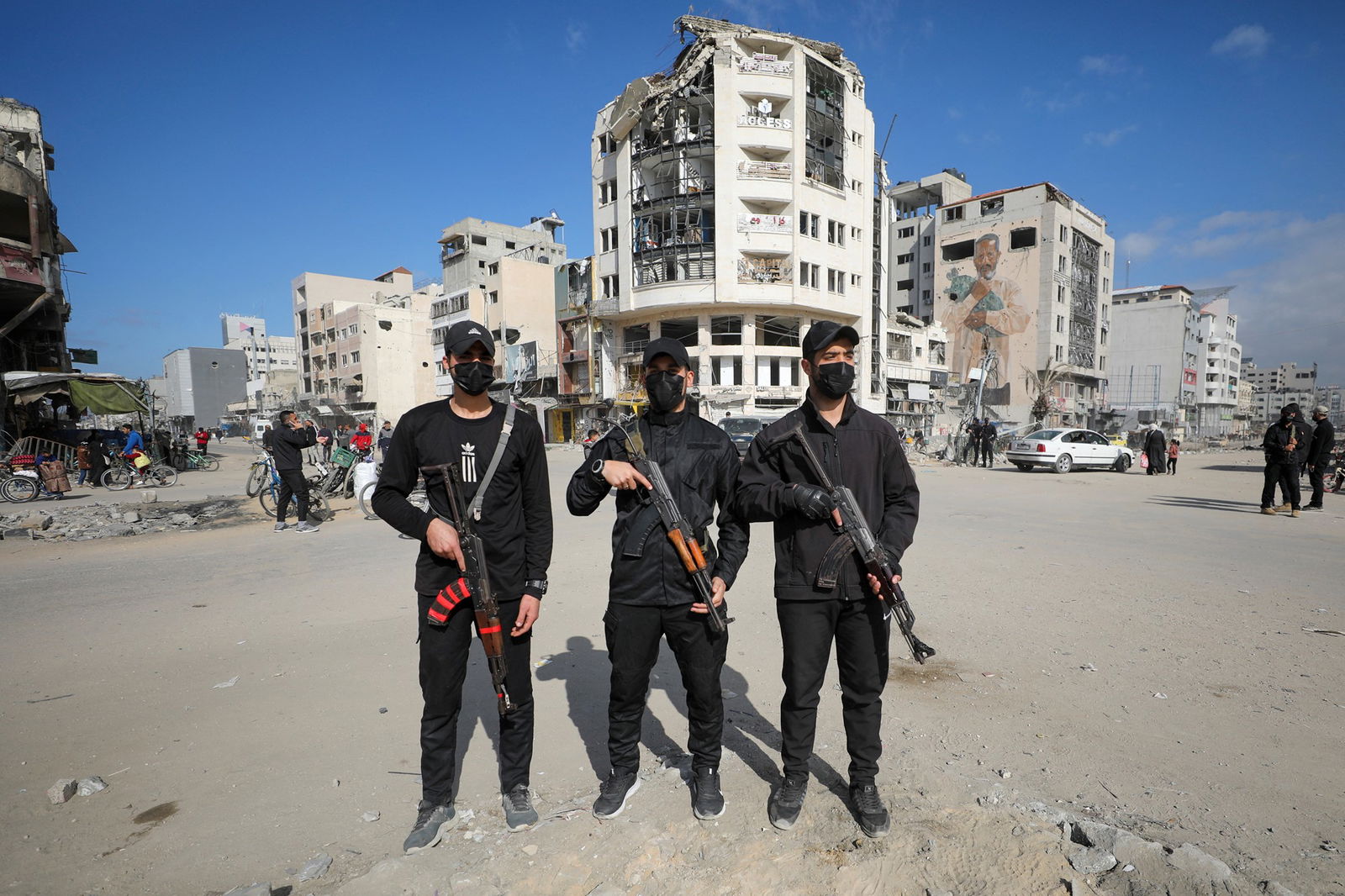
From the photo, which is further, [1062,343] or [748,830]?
[1062,343]

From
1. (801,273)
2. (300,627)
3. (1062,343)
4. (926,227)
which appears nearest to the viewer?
(300,627)

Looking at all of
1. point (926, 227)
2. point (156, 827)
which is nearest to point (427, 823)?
point (156, 827)

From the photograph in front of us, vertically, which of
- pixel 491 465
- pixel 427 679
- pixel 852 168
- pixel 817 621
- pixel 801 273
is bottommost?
pixel 427 679

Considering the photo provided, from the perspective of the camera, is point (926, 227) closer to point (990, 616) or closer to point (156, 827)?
point (990, 616)

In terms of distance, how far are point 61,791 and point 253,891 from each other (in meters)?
1.43

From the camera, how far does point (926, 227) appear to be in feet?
213

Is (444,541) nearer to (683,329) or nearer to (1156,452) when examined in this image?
(1156,452)

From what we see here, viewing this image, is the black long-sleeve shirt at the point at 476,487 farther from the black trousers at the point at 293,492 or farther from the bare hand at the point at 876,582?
the black trousers at the point at 293,492

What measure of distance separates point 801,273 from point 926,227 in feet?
114

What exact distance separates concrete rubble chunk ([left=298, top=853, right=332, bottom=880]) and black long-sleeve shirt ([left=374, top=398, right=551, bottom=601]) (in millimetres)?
1075

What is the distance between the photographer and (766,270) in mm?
38469

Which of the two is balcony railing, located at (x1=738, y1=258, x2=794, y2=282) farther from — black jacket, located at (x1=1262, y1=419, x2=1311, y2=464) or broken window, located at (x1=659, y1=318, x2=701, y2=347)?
black jacket, located at (x1=1262, y1=419, x2=1311, y2=464)

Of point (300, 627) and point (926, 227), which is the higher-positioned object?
point (926, 227)

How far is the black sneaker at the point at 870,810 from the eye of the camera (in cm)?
254
